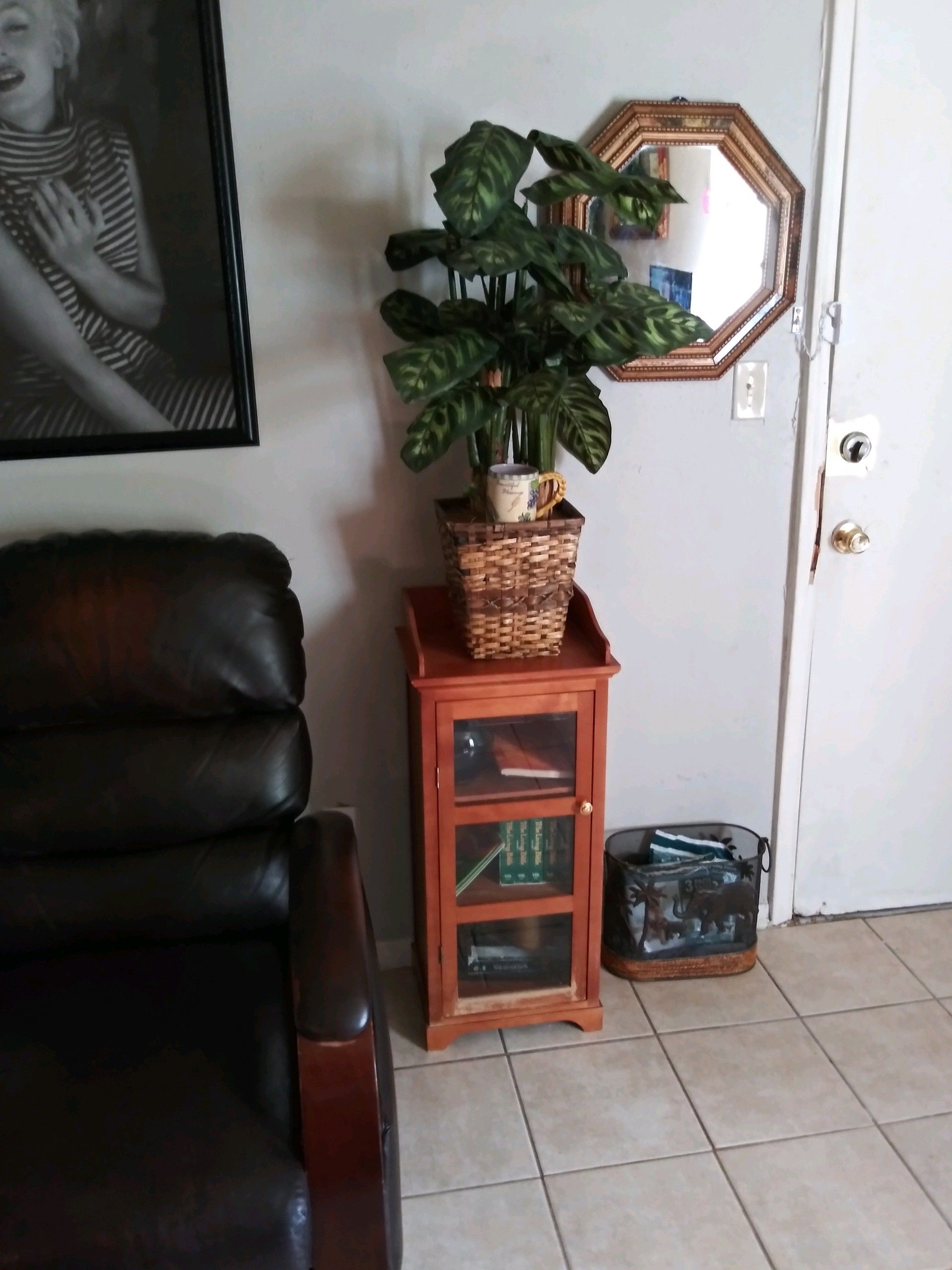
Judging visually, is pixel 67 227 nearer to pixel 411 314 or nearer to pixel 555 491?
pixel 411 314

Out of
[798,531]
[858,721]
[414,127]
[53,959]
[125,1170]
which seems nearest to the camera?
[125,1170]

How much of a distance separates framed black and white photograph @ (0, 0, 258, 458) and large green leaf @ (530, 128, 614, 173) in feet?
1.77

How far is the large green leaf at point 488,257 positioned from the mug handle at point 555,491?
1.16ft

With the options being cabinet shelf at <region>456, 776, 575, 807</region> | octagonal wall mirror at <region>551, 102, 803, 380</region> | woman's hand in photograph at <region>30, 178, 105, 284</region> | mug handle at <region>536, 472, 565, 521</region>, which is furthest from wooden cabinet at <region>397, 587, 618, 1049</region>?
woman's hand in photograph at <region>30, 178, 105, 284</region>

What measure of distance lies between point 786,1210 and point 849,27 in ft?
6.83

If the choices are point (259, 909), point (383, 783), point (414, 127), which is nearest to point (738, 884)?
point (383, 783)

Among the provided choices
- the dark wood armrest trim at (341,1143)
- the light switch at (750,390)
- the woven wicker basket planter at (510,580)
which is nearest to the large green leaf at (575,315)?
the woven wicker basket planter at (510,580)

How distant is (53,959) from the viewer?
165 centimetres

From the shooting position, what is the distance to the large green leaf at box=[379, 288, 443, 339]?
1785mm

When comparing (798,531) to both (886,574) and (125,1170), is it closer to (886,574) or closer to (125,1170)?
(886,574)

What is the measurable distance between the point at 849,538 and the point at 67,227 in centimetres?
162

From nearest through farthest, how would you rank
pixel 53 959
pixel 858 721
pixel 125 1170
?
pixel 125 1170 → pixel 53 959 → pixel 858 721

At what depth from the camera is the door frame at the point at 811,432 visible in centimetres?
192

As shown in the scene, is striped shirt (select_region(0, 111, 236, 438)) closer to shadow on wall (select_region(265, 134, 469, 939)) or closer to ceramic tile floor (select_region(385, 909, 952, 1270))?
shadow on wall (select_region(265, 134, 469, 939))
